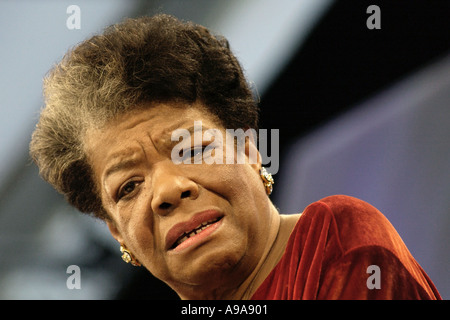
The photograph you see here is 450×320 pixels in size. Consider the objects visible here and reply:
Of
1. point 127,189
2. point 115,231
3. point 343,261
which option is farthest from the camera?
point 115,231

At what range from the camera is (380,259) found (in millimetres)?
1173

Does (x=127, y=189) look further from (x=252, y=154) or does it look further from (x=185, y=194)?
(x=252, y=154)

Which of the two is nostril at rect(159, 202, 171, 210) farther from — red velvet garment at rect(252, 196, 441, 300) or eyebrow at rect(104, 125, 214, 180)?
red velvet garment at rect(252, 196, 441, 300)

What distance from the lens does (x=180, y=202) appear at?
1.30 meters

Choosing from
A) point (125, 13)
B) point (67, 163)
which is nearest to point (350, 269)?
point (67, 163)

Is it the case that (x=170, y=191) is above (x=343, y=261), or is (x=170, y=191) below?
above

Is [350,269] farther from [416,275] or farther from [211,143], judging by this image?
[211,143]

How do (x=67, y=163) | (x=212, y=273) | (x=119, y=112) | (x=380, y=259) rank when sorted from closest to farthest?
(x=380, y=259)
(x=212, y=273)
(x=119, y=112)
(x=67, y=163)

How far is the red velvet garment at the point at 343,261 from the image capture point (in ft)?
3.78

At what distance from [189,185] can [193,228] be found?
3.8 inches

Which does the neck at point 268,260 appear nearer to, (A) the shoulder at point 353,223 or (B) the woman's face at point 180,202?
(B) the woman's face at point 180,202

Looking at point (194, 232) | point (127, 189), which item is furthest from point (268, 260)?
point (127, 189)

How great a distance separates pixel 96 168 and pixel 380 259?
0.74m
